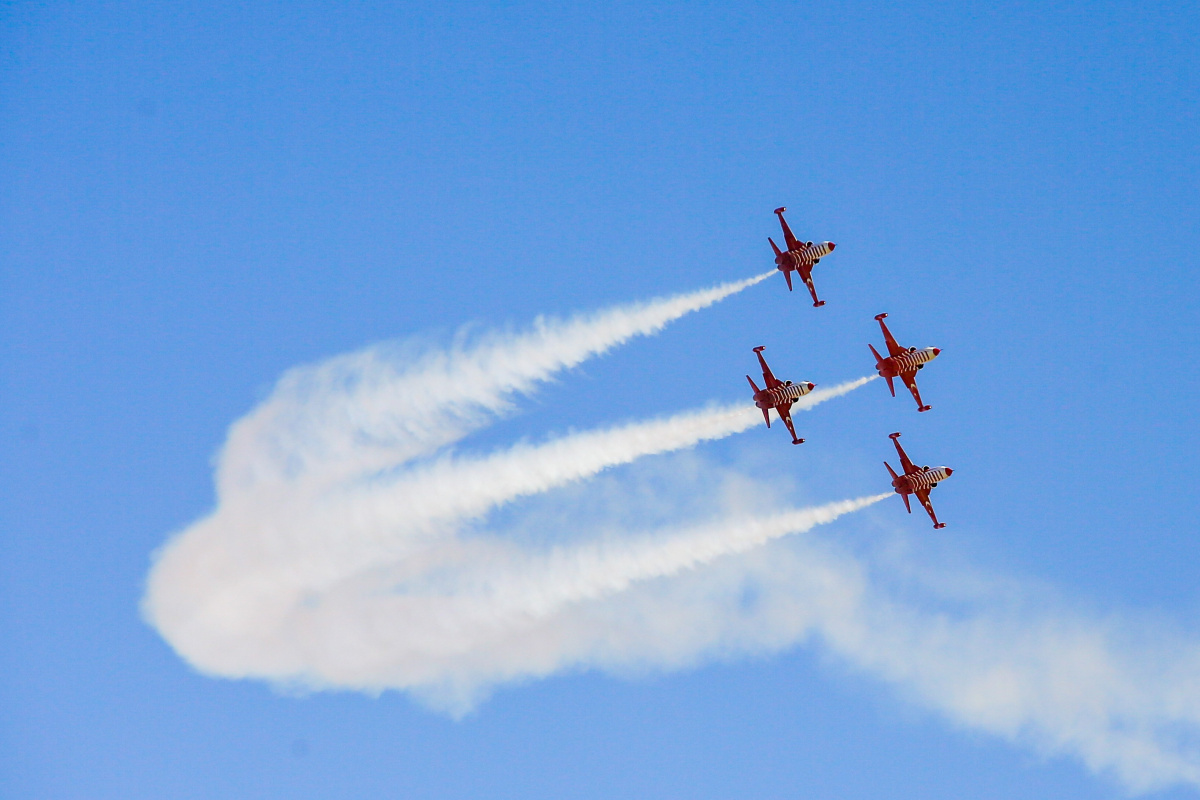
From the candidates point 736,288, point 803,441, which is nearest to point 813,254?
point 736,288

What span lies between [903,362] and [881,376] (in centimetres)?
168

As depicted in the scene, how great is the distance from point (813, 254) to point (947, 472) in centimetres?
1713

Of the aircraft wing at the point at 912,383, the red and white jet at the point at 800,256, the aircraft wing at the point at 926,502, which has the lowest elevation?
the aircraft wing at the point at 926,502

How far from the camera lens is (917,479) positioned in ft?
340

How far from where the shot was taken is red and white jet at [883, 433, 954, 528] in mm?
103250

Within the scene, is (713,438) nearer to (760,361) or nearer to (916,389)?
(760,361)

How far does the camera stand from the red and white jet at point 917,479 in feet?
339

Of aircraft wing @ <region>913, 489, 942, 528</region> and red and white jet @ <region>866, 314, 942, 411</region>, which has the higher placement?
A: red and white jet @ <region>866, 314, 942, 411</region>

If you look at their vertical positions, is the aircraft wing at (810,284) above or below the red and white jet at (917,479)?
above

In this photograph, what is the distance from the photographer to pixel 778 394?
100625mm

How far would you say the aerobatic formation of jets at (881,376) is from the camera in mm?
101188

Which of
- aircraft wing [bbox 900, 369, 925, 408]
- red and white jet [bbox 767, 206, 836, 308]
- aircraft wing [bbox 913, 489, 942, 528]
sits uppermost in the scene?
red and white jet [bbox 767, 206, 836, 308]

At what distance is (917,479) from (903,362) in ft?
25.5

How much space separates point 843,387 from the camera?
10550 cm
